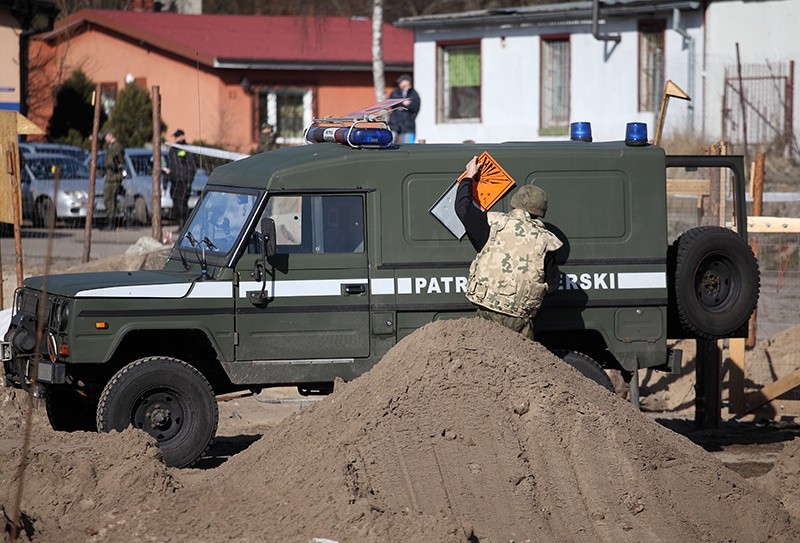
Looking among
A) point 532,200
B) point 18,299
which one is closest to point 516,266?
point 532,200

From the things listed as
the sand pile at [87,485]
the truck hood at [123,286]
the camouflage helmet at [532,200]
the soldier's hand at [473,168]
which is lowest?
the sand pile at [87,485]

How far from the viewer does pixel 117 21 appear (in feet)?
116

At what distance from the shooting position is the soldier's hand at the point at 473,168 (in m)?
8.62

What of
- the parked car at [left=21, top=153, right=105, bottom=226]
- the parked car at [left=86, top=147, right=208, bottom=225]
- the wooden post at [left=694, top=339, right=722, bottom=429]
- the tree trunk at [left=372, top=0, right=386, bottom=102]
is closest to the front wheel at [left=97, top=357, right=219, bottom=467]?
the wooden post at [left=694, top=339, right=722, bottom=429]

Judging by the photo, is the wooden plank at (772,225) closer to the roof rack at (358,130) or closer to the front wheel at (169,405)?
the roof rack at (358,130)

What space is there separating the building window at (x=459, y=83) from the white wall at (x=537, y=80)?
0.70 feet

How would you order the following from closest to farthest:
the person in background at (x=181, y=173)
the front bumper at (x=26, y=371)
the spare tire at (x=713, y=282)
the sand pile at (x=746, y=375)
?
the front bumper at (x=26, y=371)
the spare tire at (x=713, y=282)
the sand pile at (x=746, y=375)
the person in background at (x=181, y=173)

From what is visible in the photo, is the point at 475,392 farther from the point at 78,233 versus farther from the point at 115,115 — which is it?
the point at 115,115

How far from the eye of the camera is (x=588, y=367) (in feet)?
29.3

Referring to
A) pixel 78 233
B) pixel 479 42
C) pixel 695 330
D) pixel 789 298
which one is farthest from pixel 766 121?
pixel 695 330

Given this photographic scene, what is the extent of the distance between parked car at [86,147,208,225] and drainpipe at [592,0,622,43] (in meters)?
8.80

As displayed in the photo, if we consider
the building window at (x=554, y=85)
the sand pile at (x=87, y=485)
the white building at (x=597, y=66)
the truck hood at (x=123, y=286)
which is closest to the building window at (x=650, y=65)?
the white building at (x=597, y=66)

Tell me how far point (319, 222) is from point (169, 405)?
5.46 ft

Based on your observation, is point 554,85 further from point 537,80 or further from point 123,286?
point 123,286
